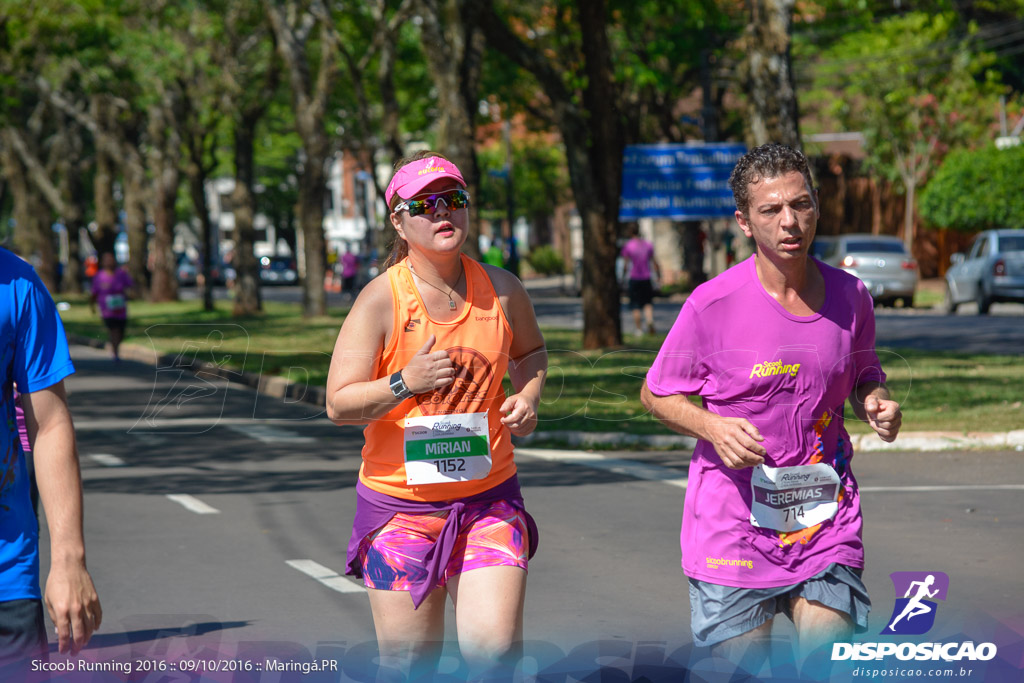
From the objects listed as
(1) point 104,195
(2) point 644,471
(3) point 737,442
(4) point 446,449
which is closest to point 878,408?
(3) point 737,442

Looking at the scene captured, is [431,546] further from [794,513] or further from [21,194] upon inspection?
[21,194]

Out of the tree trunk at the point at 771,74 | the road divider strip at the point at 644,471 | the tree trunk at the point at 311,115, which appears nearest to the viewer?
the road divider strip at the point at 644,471

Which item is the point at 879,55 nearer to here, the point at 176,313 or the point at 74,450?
the point at 176,313

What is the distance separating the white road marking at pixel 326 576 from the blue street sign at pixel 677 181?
1299 centimetres

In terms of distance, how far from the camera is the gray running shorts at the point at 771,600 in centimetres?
379

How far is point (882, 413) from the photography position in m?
3.89

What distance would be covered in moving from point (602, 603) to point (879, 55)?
42.0 meters

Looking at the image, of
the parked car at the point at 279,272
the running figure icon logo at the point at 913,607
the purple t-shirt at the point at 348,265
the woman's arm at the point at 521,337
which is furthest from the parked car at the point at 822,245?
the parked car at the point at 279,272

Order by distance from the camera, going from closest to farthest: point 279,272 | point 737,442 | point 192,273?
1. point 737,442
2. point 279,272
3. point 192,273

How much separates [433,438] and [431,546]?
310 mm

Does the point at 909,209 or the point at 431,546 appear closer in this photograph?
the point at 431,546

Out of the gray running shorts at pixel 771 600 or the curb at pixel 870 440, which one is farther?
the curb at pixel 870 440

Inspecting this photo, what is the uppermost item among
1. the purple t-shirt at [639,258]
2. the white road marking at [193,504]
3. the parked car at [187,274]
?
the purple t-shirt at [639,258]

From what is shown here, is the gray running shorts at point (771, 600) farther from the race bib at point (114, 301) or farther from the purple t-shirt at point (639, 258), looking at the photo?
the race bib at point (114, 301)
